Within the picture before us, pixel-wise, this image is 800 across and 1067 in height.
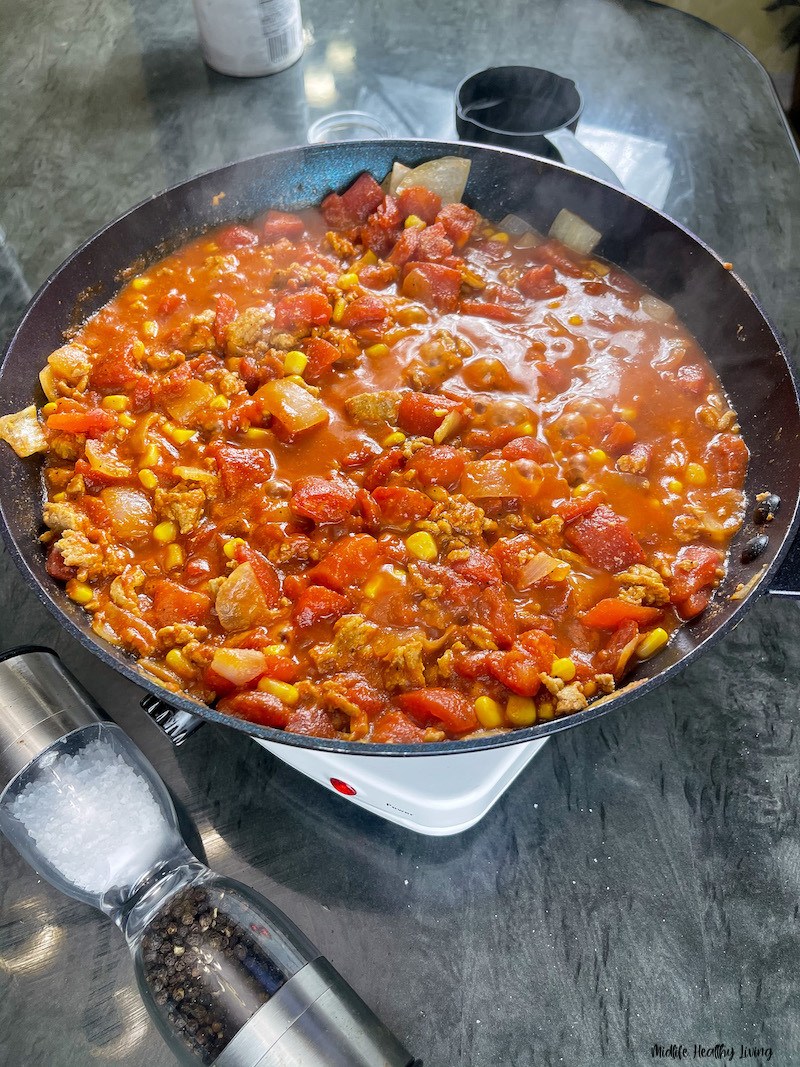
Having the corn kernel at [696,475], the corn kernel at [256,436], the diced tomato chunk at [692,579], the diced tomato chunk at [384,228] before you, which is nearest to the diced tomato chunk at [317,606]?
the corn kernel at [256,436]

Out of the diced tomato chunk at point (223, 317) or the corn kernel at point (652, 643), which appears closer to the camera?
the corn kernel at point (652, 643)

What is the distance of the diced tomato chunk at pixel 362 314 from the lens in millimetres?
3197

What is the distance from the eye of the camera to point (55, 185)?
4.21 meters

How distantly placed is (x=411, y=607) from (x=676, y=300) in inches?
74.6

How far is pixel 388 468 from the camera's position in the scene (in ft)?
9.09

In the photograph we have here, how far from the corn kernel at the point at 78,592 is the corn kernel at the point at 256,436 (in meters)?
0.80

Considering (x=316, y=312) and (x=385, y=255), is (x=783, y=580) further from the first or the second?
(x=385, y=255)

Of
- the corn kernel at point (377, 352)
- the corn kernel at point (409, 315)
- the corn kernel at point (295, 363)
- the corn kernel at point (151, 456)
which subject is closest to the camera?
the corn kernel at point (151, 456)

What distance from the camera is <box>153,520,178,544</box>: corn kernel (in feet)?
8.61

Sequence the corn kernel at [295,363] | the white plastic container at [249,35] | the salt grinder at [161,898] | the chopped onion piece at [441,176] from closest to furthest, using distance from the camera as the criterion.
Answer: the salt grinder at [161,898], the corn kernel at [295,363], the chopped onion piece at [441,176], the white plastic container at [249,35]

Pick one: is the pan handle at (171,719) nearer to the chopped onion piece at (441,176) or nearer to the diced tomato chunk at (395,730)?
the diced tomato chunk at (395,730)

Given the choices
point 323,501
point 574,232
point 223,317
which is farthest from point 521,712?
point 574,232

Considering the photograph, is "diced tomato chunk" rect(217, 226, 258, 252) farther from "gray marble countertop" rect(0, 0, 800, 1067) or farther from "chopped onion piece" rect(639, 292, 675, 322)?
"chopped onion piece" rect(639, 292, 675, 322)

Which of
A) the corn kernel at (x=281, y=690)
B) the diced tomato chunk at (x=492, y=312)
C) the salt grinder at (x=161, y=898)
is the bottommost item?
the salt grinder at (x=161, y=898)
